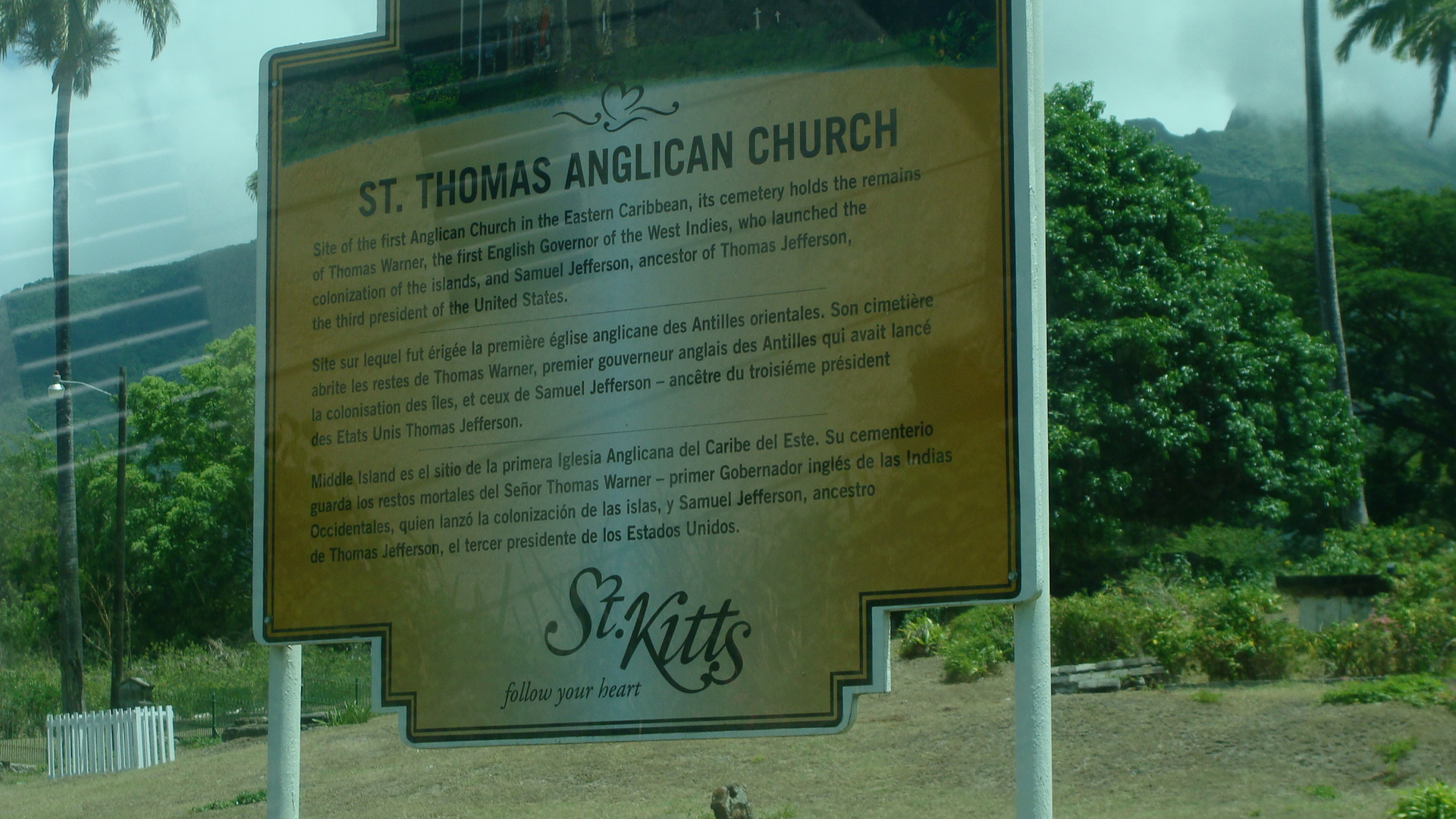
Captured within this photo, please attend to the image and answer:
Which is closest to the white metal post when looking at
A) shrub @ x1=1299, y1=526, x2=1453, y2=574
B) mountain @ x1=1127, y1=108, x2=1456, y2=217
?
shrub @ x1=1299, y1=526, x2=1453, y2=574

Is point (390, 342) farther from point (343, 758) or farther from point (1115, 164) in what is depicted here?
point (1115, 164)

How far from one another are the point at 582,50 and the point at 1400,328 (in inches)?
1376

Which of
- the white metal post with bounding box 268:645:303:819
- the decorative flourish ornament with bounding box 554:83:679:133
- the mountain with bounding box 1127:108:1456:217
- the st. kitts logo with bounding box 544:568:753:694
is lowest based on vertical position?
the white metal post with bounding box 268:645:303:819

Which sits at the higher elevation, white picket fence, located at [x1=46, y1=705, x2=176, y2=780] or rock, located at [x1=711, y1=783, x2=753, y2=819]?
rock, located at [x1=711, y1=783, x2=753, y2=819]

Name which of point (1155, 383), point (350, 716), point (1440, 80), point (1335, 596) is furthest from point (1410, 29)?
point (350, 716)

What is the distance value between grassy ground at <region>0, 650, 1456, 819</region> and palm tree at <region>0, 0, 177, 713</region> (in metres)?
11.5

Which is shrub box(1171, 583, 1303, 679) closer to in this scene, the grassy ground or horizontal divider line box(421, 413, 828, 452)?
the grassy ground

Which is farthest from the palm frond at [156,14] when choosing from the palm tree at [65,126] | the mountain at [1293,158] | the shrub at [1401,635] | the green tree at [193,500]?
the mountain at [1293,158]

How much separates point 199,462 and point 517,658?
3399 cm

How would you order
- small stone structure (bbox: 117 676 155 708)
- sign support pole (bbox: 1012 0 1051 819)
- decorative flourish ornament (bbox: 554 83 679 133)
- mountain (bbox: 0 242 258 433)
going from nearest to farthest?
sign support pole (bbox: 1012 0 1051 819) < decorative flourish ornament (bbox: 554 83 679 133) < small stone structure (bbox: 117 676 155 708) < mountain (bbox: 0 242 258 433)

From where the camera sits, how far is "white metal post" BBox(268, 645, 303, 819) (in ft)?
13.0

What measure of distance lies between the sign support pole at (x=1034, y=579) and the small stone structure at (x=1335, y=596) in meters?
11.7

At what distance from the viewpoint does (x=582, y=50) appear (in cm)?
396

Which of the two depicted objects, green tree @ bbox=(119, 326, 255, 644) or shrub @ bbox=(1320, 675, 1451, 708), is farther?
green tree @ bbox=(119, 326, 255, 644)
